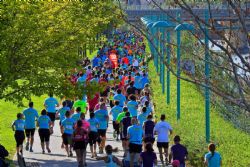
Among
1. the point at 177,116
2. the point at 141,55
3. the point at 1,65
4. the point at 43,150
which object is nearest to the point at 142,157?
the point at 1,65

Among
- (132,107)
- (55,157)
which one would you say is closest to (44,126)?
(55,157)

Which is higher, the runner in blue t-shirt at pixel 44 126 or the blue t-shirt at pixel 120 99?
the blue t-shirt at pixel 120 99

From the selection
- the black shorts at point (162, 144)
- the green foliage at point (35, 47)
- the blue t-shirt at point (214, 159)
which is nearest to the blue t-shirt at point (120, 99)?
the green foliage at point (35, 47)

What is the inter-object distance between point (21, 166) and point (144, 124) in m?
3.93

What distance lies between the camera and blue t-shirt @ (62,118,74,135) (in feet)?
72.8

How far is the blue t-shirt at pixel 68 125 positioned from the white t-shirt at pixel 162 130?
246 centimetres

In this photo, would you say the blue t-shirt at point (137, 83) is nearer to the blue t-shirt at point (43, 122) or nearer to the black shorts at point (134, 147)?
the blue t-shirt at point (43, 122)

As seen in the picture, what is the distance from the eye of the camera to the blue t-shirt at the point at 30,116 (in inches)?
915

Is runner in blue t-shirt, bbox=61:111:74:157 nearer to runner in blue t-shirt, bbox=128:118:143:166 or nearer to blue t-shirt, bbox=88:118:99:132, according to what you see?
blue t-shirt, bbox=88:118:99:132

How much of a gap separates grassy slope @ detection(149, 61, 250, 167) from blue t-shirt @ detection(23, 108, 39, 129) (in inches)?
161

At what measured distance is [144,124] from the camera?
71.9ft

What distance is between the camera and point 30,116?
2328 cm

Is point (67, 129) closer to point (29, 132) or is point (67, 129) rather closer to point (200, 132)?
point (29, 132)

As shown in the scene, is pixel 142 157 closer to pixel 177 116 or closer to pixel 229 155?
pixel 229 155
